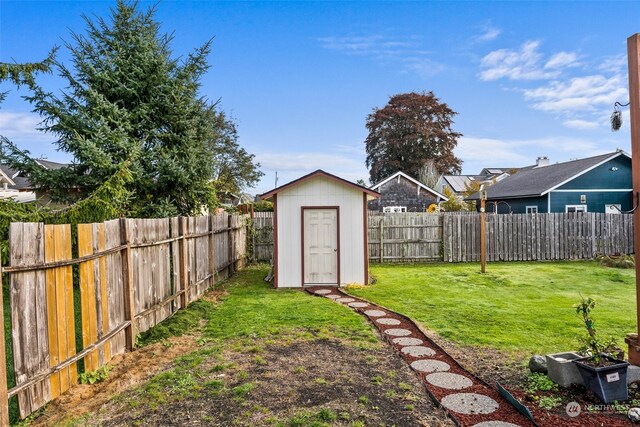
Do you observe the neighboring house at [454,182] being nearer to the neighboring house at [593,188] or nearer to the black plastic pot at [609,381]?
the neighboring house at [593,188]

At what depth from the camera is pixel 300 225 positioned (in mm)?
9336

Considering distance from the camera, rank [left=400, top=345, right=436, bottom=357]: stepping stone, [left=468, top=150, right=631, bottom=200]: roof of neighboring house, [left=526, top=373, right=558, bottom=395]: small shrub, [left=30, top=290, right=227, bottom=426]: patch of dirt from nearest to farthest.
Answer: [left=30, top=290, right=227, bottom=426]: patch of dirt < [left=526, top=373, right=558, bottom=395]: small shrub < [left=400, top=345, right=436, bottom=357]: stepping stone < [left=468, top=150, right=631, bottom=200]: roof of neighboring house

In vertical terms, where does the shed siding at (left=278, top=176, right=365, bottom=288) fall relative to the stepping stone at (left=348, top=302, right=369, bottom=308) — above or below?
above

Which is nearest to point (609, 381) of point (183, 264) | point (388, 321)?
point (388, 321)

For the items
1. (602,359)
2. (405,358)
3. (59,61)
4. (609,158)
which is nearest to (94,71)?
(59,61)

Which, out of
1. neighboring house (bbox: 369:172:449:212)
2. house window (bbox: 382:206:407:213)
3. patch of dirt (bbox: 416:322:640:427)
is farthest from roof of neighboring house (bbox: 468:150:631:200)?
patch of dirt (bbox: 416:322:640:427)

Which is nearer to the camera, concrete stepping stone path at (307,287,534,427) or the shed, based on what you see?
concrete stepping stone path at (307,287,534,427)

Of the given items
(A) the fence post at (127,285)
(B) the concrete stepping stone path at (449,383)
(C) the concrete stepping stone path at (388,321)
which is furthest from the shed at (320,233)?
(A) the fence post at (127,285)

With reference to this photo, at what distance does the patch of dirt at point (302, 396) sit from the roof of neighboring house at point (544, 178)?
61.7 feet

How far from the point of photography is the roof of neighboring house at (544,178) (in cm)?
1928

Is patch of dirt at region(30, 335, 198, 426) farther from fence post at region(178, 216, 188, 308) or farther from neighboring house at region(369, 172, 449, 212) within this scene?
neighboring house at region(369, 172, 449, 212)

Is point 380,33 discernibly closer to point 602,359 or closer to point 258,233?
point 258,233

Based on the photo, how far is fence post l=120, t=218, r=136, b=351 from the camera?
15.7ft

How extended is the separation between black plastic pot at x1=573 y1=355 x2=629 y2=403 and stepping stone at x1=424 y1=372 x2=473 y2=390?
3.36ft
